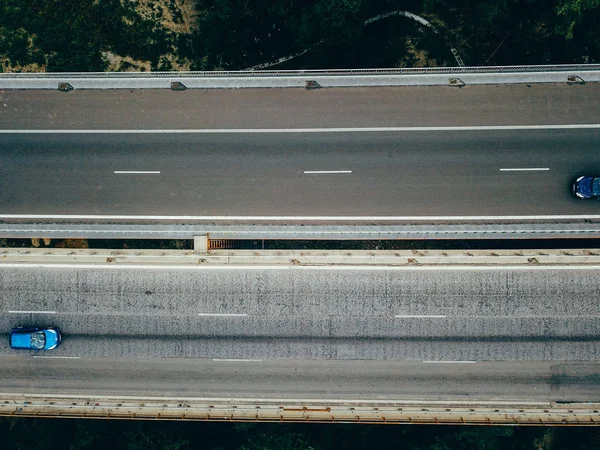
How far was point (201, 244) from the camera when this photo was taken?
32.2 metres

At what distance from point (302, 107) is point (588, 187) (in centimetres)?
2205

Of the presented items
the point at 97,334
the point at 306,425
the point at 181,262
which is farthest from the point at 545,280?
the point at 97,334

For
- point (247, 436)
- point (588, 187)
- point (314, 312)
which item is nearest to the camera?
point (588, 187)

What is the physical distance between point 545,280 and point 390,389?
14.1 metres

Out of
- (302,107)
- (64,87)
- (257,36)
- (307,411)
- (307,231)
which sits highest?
(257,36)

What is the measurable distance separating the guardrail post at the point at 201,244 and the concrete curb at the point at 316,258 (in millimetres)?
404

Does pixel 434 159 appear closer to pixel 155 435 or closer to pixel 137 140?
pixel 137 140

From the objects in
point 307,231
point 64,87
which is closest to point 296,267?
point 307,231

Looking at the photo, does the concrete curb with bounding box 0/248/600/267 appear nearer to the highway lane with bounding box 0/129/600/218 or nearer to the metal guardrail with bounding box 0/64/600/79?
the highway lane with bounding box 0/129/600/218

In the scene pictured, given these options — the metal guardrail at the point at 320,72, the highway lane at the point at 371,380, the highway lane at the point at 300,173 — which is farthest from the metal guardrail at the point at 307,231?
the metal guardrail at the point at 320,72

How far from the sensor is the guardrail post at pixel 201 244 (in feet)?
105

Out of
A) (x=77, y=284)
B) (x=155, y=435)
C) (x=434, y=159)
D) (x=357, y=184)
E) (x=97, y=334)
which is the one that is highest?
(x=434, y=159)

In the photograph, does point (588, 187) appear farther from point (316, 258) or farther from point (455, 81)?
point (316, 258)

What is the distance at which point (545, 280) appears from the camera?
30.5m
